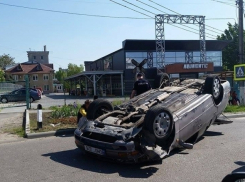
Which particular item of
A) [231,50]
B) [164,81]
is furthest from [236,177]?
[231,50]

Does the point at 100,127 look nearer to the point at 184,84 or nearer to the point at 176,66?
the point at 184,84

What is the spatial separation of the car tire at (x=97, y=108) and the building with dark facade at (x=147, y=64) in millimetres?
32716

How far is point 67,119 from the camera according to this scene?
1250 centimetres

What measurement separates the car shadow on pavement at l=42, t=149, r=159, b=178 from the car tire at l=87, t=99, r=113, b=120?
94cm

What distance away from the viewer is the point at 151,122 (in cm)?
616

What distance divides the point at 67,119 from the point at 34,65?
2494 inches

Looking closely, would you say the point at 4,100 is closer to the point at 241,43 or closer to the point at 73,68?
the point at 241,43

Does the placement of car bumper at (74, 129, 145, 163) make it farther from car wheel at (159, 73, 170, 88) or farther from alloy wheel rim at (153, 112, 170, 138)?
car wheel at (159, 73, 170, 88)

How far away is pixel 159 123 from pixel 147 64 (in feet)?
128

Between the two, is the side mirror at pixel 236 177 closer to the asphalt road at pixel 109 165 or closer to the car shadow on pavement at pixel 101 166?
the asphalt road at pixel 109 165

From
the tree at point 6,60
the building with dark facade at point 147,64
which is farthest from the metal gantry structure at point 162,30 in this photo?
the tree at point 6,60

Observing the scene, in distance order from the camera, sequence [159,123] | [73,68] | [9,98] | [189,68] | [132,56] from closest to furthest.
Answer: [159,123] → [9,98] → [189,68] → [132,56] → [73,68]

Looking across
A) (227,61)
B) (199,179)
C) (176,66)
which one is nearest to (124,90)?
(176,66)

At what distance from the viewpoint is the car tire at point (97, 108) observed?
755cm
